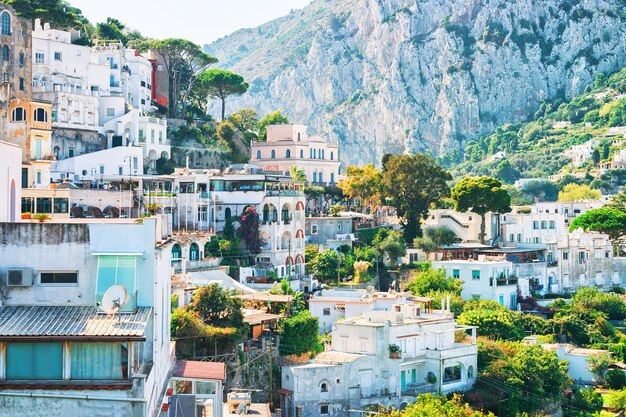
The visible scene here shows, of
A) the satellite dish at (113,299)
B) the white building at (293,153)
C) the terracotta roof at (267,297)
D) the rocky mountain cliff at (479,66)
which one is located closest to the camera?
the satellite dish at (113,299)

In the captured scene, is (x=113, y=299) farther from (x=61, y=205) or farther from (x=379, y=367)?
(x=61, y=205)

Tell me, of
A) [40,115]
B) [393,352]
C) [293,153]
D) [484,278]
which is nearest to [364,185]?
[293,153]

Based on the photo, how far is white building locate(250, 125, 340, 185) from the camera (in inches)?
3573

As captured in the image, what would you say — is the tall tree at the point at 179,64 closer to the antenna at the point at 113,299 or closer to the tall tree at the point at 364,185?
the tall tree at the point at 364,185

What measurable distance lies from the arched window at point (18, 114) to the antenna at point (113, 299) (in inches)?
1470

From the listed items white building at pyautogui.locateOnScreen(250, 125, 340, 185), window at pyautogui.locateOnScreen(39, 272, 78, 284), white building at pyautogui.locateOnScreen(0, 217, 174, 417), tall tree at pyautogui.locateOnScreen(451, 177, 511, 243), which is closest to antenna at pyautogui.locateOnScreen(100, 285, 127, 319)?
white building at pyautogui.locateOnScreen(0, 217, 174, 417)

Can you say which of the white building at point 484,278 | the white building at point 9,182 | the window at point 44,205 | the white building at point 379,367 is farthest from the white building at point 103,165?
the white building at point 9,182

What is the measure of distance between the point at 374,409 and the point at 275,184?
86.6 ft

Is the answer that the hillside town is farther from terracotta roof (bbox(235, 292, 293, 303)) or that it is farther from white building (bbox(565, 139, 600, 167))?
white building (bbox(565, 139, 600, 167))

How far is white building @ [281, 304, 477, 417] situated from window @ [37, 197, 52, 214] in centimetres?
1284

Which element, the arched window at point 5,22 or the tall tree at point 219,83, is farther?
the tall tree at point 219,83

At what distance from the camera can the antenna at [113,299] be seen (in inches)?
825

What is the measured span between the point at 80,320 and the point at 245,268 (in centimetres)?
4281

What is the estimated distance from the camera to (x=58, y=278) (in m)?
22.1
